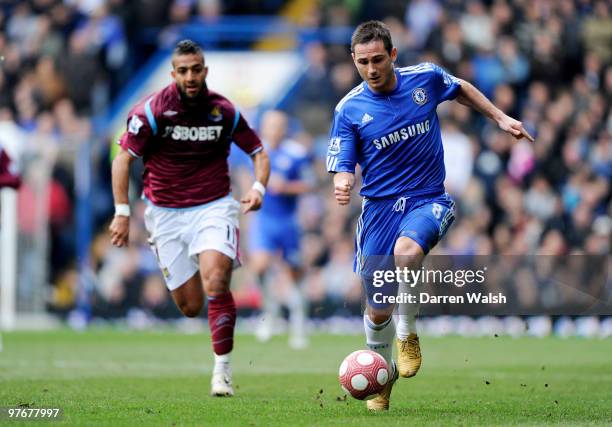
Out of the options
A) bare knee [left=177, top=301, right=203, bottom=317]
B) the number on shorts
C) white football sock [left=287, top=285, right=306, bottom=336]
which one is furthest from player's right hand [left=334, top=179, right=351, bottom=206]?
white football sock [left=287, top=285, right=306, bottom=336]

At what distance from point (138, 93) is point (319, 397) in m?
13.9

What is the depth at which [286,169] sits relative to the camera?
59.3ft

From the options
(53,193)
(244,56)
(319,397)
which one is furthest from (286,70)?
(319,397)

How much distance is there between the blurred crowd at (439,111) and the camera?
66.4ft

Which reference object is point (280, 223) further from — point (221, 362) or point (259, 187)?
point (221, 362)

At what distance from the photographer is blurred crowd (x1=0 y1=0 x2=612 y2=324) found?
20250mm

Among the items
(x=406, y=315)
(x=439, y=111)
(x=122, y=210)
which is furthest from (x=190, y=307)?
(x=439, y=111)

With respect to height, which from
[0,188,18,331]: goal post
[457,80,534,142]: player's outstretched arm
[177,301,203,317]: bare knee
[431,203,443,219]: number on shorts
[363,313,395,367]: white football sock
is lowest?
[0,188,18,331]: goal post

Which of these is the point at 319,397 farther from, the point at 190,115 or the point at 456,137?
the point at 456,137

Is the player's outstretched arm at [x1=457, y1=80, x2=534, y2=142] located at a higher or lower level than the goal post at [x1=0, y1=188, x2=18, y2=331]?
higher

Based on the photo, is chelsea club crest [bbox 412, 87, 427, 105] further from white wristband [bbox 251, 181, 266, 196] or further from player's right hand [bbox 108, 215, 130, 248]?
player's right hand [bbox 108, 215, 130, 248]

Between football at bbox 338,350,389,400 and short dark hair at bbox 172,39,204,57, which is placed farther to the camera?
short dark hair at bbox 172,39,204,57

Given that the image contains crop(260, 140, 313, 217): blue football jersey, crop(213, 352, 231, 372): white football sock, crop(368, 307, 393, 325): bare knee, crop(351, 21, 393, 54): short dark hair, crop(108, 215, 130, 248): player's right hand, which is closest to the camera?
crop(351, 21, 393, 54): short dark hair

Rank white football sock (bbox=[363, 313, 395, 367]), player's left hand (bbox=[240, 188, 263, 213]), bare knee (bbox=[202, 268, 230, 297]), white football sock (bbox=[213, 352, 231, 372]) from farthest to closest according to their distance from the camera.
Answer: player's left hand (bbox=[240, 188, 263, 213]) → bare knee (bbox=[202, 268, 230, 297]) → white football sock (bbox=[213, 352, 231, 372]) → white football sock (bbox=[363, 313, 395, 367])
